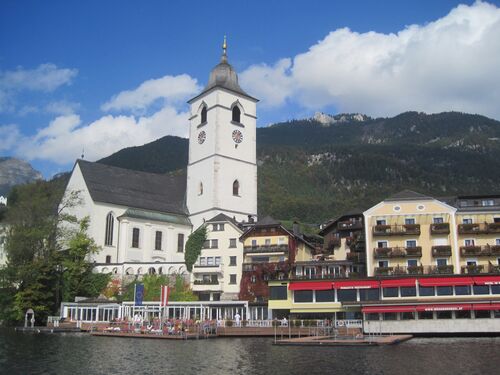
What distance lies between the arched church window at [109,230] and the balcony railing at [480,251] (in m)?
42.4

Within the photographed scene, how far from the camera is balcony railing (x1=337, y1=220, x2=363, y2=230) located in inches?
2753

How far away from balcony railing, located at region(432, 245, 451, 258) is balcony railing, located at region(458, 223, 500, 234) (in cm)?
222

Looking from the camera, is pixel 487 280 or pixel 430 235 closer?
pixel 487 280

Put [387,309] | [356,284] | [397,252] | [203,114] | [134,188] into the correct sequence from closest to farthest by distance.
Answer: [387,309] → [356,284] → [397,252] → [134,188] → [203,114]

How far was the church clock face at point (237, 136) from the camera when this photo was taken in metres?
87.9

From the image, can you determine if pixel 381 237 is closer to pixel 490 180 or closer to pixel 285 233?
pixel 285 233

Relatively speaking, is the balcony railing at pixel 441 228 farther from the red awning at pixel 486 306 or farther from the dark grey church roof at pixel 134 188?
the dark grey church roof at pixel 134 188

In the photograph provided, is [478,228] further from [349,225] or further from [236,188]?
[236,188]

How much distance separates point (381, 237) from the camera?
205 feet

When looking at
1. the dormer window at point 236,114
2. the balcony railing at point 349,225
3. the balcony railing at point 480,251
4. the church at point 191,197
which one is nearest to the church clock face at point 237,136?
the church at point 191,197

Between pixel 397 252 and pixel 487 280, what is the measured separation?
907 cm

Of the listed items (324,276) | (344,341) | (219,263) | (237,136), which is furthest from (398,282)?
(237,136)

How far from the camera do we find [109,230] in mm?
78188

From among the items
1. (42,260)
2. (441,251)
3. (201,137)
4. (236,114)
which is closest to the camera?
(441,251)
